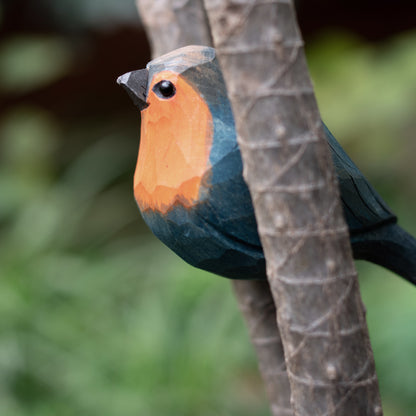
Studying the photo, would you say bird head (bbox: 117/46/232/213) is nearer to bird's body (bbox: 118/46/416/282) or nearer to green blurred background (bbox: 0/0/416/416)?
bird's body (bbox: 118/46/416/282)

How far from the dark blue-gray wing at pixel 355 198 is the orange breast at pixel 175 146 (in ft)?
0.45

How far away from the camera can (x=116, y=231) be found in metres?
2.47

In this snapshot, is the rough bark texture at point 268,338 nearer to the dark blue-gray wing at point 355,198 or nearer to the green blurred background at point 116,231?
the dark blue-gray wing at point 355,198

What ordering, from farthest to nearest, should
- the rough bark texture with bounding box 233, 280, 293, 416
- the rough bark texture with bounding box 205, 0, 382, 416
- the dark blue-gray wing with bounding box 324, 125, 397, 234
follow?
the rough bark texture with bounding box 233, 280, 293, 416 < the dark blue-gray wing with bounding box 324, 125, 397, 234 < the rough bark texture with bounding box 205, 0, 382, 416

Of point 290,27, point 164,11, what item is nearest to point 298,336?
point 290,27

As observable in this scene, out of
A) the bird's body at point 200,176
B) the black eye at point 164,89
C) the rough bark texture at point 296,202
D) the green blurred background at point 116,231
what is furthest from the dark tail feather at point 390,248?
the green blurred background at point 116,231

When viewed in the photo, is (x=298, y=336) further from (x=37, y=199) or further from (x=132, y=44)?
(x=132, y=44)

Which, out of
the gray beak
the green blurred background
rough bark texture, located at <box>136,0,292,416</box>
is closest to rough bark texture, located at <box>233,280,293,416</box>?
rough bark texture, located at <box>136,0,292,416</box>

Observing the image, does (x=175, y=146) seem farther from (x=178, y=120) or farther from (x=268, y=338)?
(x=268, y=338)

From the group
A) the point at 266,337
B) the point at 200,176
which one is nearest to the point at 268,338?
the point at 266,337

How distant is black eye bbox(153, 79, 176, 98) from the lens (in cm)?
60

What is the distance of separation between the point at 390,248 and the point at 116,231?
74.7 inches

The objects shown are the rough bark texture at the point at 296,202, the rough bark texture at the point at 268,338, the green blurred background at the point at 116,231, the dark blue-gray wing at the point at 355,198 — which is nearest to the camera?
the rough bark texture at the point at 296,202

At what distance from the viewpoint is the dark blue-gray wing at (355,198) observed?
2.02 ft
